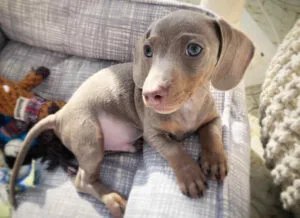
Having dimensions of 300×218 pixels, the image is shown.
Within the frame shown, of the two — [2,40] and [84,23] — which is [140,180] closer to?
[84,23]

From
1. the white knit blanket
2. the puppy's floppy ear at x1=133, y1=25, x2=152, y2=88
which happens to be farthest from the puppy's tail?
the white knit blanket

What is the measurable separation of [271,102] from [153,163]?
61 cm

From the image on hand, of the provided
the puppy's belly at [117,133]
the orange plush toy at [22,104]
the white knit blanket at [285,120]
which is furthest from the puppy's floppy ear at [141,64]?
the orange plush toy at [22,104]

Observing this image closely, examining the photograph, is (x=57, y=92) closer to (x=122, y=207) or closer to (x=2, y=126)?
(x=2, y=126)

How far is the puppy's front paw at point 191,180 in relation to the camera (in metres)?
1.29

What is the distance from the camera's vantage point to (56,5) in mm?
2023

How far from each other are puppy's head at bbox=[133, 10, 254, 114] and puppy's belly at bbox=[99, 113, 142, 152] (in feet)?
1.25

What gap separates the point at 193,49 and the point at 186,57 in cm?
4

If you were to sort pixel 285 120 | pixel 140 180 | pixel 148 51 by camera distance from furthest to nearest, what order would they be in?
1. pixel 140 180
2. pixel 285 120
3. pixel 148 51

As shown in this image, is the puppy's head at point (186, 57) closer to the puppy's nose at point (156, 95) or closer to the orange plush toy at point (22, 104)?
the puppy's nose at point (156, 95)

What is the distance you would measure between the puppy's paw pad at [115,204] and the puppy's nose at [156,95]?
63 centimetres

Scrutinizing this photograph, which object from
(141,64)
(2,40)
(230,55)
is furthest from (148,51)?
(2,40)

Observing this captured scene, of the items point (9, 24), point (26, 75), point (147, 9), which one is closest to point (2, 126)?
point (26, 75)

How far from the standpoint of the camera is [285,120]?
1.40 meters
